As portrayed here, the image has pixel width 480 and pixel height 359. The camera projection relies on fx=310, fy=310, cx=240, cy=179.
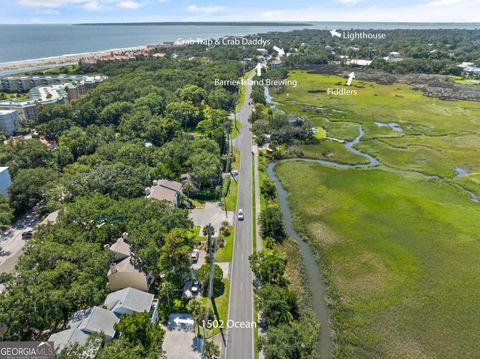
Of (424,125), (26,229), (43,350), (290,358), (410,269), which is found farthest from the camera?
(424,125)

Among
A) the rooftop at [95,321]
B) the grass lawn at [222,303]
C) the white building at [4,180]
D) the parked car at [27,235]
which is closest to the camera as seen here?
the rooftop at [95,321]

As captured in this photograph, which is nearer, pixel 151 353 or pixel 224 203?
pixel 151 353

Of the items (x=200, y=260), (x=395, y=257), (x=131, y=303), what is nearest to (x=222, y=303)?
(x=200, y=260)

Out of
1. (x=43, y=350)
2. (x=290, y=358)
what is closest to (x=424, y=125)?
(x=290, y=358)

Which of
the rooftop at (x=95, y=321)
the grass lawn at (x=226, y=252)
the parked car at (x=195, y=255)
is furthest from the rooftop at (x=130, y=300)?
the grass lawn at (x=226, y=252)

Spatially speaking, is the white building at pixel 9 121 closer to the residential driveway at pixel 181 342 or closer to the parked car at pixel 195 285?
the parked car at pixel 195 285

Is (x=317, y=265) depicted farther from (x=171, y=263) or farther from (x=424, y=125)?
(x=424, y=125)

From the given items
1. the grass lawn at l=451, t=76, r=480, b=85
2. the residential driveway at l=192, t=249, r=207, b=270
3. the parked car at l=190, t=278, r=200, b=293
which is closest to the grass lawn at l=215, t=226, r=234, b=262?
the residential driveway at l=192, t=249, r=207, b=270

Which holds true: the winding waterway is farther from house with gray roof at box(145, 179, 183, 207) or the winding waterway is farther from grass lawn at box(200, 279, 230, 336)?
house with gray roof at box(145, 179, 183, 207)
